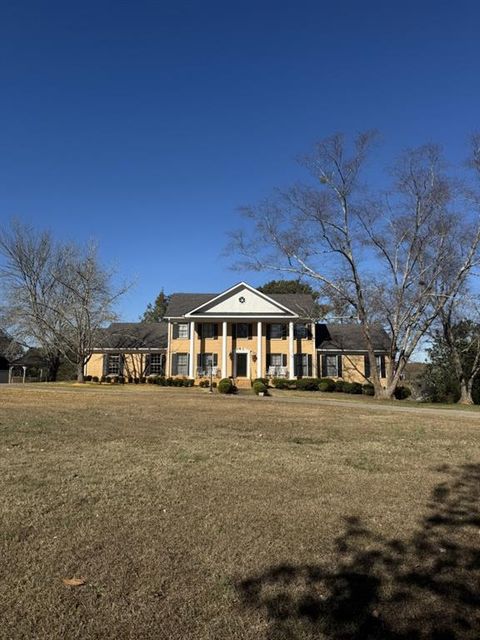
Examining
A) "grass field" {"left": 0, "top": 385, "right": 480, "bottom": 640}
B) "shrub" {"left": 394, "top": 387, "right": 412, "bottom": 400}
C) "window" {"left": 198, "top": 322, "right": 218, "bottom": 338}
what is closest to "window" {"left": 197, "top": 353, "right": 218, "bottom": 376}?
"window" {"left": 198, "top": 322, "right": 218, "bottom": 338}

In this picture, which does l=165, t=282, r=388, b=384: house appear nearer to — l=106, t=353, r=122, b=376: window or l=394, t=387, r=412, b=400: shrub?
l=106, t=353, r=122, b=376: window

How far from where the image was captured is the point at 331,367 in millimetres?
37750

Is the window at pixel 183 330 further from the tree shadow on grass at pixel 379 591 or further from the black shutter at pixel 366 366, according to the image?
the tree shadow on grass at pixel 379 591

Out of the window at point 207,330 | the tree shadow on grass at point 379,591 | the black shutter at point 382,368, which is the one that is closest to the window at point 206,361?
the window at point 207,330

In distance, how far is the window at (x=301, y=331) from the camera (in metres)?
38.0

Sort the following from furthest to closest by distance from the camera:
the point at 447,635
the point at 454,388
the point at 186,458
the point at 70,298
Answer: the point at 70,298 → the point at 454,388 → the point at 186,458 → the point at 447,635

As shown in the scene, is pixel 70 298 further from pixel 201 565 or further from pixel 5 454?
pixel 201 565

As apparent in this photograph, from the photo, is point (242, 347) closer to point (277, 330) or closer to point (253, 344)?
point (253, 344)

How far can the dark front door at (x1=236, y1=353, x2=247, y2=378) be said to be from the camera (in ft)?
122

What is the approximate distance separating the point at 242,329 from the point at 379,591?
114 feet

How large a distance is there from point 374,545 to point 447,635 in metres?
1.23

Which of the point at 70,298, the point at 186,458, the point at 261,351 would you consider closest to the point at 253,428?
the point at 186,458

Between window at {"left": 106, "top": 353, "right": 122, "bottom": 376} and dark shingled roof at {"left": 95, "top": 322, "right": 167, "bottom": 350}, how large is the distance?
79 cm

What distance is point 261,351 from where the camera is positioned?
36.8m
